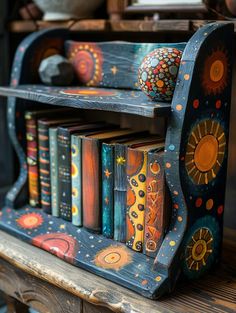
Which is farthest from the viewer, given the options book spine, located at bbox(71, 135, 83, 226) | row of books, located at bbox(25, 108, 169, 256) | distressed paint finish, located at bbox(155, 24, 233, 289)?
book spine, located at bbox(71, 135, 83, 226)

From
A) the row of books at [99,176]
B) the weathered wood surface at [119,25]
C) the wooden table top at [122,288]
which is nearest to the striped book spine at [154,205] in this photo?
the row of books at [99,176]

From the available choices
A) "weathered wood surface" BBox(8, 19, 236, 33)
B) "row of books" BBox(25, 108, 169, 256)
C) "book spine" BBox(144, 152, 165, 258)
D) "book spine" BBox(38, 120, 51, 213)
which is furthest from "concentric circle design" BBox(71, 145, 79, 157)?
"weathered wood surface" BBox(8, 19, 236, 33)

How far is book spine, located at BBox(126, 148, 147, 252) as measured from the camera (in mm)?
1013

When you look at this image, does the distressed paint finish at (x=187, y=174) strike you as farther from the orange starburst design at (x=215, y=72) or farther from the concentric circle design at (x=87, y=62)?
the concentric circle design at (x=87, y=62)

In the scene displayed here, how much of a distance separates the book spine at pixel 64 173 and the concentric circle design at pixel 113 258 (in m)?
0.18

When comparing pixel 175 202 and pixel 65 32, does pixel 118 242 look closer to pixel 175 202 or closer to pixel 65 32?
pixel 175 202

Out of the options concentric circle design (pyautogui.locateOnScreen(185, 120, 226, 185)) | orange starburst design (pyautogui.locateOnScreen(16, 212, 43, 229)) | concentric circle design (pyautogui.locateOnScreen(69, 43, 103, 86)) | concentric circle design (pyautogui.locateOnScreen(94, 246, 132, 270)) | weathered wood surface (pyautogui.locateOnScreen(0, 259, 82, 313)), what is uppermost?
concentric circle design (pyautogui.locateOnScreen(69, 43, 103, 86))

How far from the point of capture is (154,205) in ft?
3.27

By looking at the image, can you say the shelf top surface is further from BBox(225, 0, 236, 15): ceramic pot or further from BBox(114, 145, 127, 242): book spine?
BBox(225, 0, 236, 15): ceramic pot

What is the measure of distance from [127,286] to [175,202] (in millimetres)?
191

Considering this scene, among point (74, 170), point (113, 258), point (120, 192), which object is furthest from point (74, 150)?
point (113, 258)

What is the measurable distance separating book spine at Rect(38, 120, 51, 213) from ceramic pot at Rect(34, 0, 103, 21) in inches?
12.4

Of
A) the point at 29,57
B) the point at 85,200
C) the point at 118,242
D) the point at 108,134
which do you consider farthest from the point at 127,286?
the point at 29,57

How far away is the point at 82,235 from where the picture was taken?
1132mm
